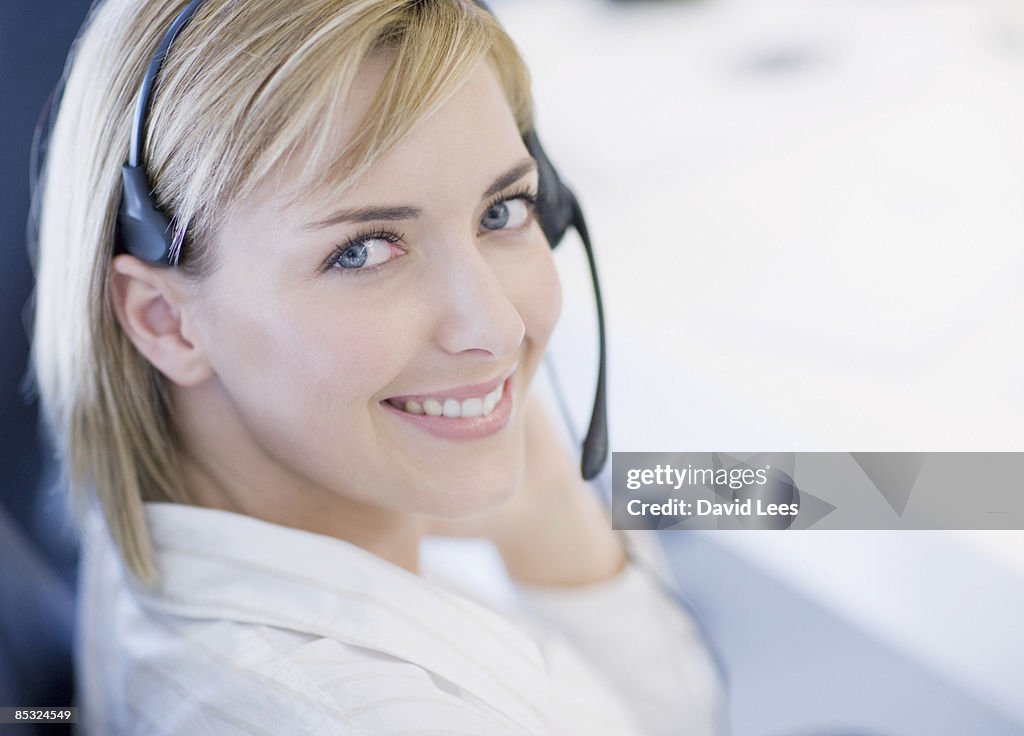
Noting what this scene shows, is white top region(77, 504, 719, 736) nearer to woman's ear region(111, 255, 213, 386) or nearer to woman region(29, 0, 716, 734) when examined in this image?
woman region(29, 0, 716, 734)

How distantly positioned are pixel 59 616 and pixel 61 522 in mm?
100

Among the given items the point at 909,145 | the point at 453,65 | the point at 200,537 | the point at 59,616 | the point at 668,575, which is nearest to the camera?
the point at 453,65

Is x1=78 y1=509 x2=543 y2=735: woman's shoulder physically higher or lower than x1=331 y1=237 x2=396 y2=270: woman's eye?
lower

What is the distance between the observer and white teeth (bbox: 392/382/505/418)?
2.12 ft

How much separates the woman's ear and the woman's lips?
14 cm

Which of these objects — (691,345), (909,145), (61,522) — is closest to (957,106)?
(909,145)

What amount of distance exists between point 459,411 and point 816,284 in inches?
21.1

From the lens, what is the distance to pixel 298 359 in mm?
594

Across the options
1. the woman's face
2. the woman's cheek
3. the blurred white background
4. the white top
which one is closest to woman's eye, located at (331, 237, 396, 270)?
the woman's face

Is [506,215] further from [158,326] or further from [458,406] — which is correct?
[158,326]

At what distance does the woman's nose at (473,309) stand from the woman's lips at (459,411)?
0.06 meters

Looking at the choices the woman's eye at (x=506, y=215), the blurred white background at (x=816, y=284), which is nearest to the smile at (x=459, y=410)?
the woman's eye at (x=506, y=215)

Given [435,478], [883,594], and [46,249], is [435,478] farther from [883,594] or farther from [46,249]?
[883,594]

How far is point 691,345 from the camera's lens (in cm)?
102
